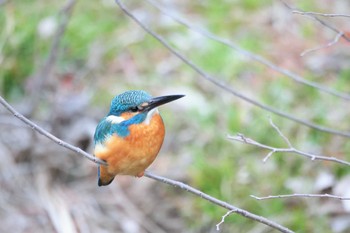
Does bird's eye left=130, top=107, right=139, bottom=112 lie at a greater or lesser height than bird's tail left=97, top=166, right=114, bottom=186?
greater

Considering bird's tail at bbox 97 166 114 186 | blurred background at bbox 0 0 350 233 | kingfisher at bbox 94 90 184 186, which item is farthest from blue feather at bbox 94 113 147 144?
blurred background at bbox 0 0 350 233

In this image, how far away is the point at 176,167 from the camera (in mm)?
4660

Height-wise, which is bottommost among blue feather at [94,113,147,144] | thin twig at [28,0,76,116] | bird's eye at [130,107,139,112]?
thin twig at [28,0,76,116]

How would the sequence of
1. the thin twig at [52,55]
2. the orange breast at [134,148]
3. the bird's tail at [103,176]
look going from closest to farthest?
the orange breast at [134,148] < the bird's tail at [103,176] < the thin twig at [52,55]

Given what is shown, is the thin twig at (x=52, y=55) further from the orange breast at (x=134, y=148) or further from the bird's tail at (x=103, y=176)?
the orange breast at (x=134, y=148)

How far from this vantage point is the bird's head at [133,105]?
2678 millimetres

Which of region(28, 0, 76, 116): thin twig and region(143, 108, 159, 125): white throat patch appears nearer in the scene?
region(143, 108, 159, 125): white throat patch

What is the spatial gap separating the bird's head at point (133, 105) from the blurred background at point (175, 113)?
1635 millimetres

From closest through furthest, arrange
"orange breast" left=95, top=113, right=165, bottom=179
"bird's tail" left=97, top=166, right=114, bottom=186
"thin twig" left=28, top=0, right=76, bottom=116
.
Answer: "orange breast" left=95, top=113, right=165, bottom=179
"bird's tail" left=97, top=166, right=114, bottom=186
"thin twig" left=28, top=0, right=76, bottom=116

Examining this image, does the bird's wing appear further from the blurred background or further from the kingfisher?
the blurred background

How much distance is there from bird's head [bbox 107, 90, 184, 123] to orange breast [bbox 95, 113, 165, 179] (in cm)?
5

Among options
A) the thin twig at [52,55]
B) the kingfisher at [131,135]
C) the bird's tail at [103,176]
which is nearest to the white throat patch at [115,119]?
the kingfisher at [131,135]

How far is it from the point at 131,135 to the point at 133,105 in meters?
0.12

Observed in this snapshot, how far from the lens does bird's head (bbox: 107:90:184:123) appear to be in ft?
8.79
